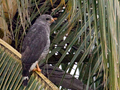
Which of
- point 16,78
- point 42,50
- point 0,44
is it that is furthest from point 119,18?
point 42,50

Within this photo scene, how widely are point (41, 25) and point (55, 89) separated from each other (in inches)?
68.1

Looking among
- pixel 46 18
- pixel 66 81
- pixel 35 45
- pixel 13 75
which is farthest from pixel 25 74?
pixel 46 18

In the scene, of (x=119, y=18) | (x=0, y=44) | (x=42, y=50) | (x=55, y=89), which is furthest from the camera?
(x=42, y=50)

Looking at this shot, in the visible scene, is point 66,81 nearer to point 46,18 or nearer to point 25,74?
point 25,74

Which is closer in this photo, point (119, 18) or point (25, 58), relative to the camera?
point (119, 18)

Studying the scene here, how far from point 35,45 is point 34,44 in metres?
0.02

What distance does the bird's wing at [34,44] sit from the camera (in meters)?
3.17

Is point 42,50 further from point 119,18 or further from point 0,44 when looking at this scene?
point 119,18

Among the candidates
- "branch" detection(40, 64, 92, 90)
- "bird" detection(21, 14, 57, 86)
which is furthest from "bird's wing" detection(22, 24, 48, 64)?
"branch" detection(40, 64, 92, 90)

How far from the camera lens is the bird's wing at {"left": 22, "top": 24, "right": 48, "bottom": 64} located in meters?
3.17

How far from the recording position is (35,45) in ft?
11.2

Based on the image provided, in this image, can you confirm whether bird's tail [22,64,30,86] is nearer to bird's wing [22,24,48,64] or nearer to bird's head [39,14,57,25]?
bird's wing [22,24,48,64]

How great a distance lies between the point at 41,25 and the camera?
12.8 feet

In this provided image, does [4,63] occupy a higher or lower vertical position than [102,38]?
lower
